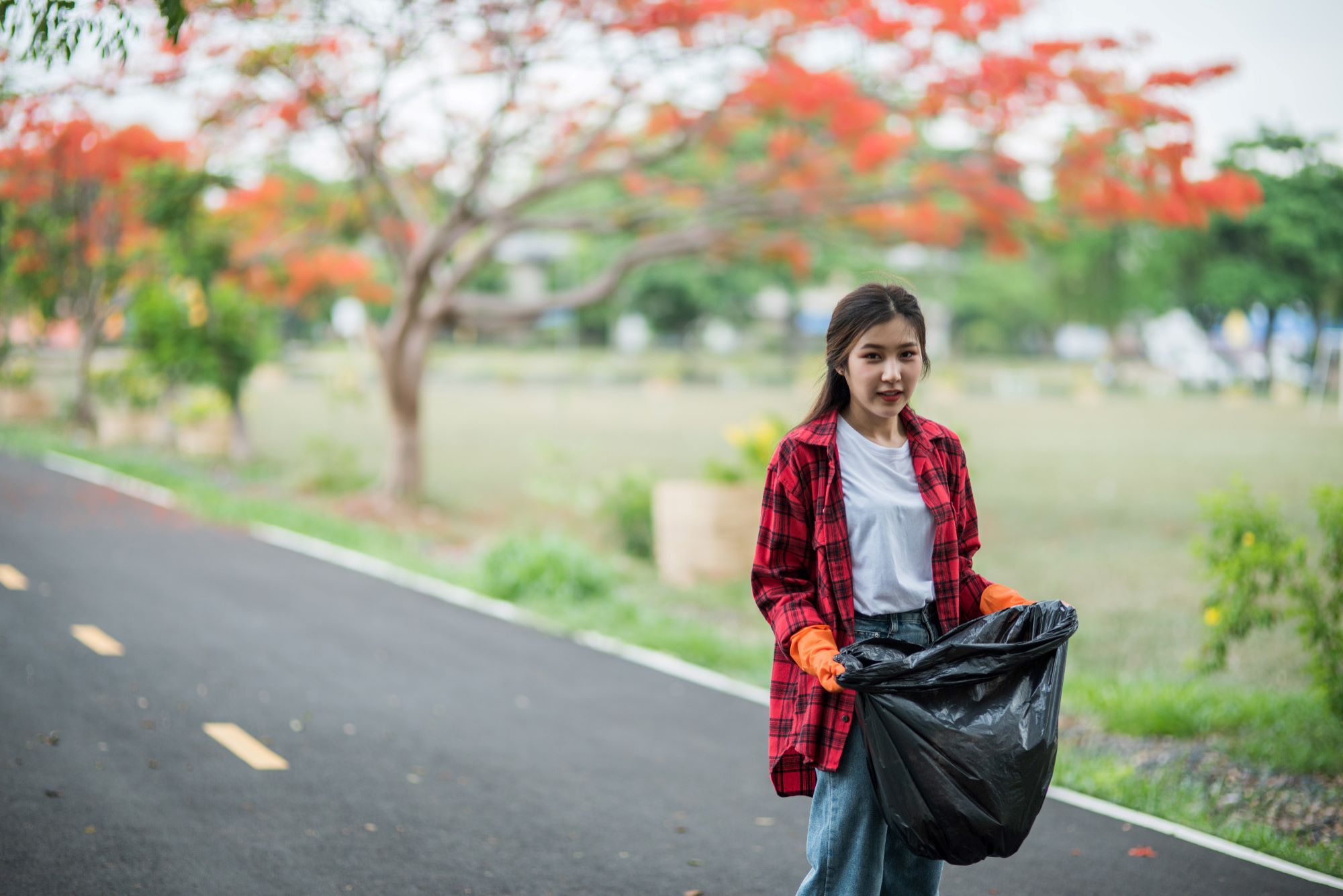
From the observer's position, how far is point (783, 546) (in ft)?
9.78

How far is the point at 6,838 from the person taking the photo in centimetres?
416

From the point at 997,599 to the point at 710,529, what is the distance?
7199mm

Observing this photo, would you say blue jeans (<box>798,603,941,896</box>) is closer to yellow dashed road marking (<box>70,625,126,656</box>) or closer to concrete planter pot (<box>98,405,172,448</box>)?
yellow dashed road marking (<box>70,625,126,656</box>)

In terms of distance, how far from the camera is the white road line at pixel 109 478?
1420cm

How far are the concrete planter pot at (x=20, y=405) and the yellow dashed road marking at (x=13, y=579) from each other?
16.6 m

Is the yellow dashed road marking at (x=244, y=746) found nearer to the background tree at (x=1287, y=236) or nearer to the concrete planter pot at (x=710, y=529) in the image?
the concrete planter pot at (x=710, y=529)

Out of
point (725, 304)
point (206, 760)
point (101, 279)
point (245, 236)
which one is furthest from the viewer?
point (725, 304)

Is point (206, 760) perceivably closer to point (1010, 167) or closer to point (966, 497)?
point (966, 497)

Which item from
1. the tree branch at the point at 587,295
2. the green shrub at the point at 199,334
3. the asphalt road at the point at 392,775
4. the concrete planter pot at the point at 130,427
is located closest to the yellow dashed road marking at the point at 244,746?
the asphalt road at the point at 392,775

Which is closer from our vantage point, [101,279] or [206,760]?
[206,760]

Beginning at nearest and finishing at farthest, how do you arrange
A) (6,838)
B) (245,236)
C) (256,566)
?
(6,838) → (256,566) → (245,236)

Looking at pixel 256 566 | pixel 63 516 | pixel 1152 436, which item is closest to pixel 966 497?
pixel 256 566

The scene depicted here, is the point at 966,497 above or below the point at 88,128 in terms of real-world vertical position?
below

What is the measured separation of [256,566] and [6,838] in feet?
20.3
